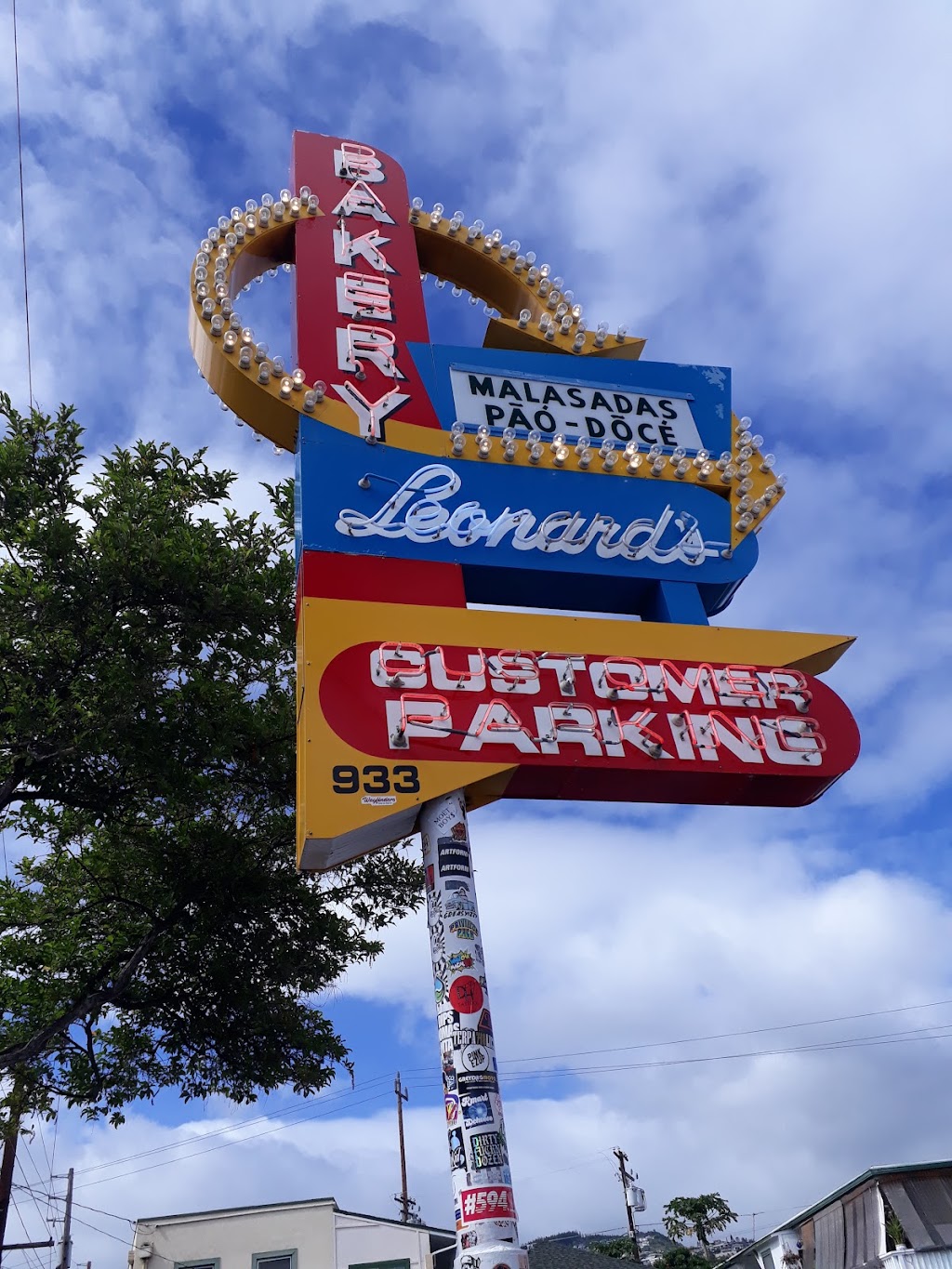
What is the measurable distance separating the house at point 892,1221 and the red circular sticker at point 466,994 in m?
7.27

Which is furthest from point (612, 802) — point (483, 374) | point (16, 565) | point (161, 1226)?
point (161, 1226)

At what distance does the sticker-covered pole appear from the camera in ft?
22.0

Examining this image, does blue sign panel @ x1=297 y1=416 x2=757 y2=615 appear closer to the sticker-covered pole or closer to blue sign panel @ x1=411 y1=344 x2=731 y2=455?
blue sign panel @ x1=411 y1=344 x2=731 y2=455

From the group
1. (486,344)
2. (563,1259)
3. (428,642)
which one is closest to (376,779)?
(428,642)

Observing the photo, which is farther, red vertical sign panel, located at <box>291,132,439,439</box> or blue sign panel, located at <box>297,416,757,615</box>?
red vertical sign panel, located at <box>291,132,439,439</box>

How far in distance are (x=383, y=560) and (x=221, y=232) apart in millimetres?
4963

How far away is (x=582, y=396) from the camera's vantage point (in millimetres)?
11867

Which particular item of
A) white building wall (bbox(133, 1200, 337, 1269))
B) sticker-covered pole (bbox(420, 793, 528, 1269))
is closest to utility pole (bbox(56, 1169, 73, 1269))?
white building wall (bbox(133, 1200, 337, 1269))

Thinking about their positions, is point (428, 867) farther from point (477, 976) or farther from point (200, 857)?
point (200, 857)

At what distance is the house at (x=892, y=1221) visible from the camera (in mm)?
11539

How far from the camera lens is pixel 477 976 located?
24.8 feet

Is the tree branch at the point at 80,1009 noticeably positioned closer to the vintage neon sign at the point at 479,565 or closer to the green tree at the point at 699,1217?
the vintage neon sign at the point at 479,565

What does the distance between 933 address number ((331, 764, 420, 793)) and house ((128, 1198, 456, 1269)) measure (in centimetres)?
1633

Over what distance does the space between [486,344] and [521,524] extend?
3557mm
